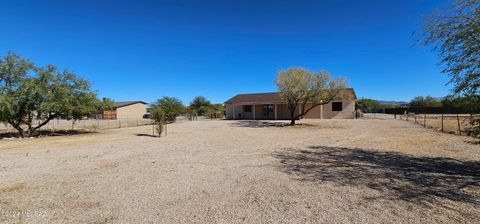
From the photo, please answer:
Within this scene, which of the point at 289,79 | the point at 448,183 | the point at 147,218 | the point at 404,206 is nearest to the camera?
the point at 147,218

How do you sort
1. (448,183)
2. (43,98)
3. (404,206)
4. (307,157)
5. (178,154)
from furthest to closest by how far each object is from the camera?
(43,98), (178,154), (307,157), (448,183), (404,206)

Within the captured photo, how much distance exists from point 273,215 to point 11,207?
4.33 metres

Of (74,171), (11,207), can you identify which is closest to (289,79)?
(74,171)

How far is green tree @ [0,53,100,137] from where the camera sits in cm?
1394

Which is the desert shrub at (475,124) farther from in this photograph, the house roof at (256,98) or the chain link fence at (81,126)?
the house roof at (256,98)

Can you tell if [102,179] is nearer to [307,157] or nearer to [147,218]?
[147,218]

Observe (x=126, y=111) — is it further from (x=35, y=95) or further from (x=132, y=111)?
(x=35, y=95)

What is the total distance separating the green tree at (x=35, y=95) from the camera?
13938mm

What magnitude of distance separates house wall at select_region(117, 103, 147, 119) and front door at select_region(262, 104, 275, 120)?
121 feet

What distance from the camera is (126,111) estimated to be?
56688mm

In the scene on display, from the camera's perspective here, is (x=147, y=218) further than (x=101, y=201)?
No

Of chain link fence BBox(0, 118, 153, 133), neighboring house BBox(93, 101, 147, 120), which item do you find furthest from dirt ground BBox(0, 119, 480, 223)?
neighboring house BBox(93, 101, 147, 120)

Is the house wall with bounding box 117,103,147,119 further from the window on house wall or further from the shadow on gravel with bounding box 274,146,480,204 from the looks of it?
the shadow on gravel with bounding box 274,146,480,204

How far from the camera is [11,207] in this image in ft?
12.8
